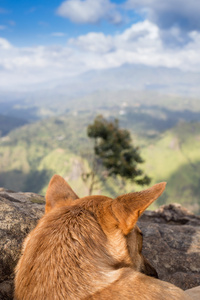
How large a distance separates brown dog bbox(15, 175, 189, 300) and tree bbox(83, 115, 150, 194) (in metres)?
19.3

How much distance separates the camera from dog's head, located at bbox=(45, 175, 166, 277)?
2123 millimetres

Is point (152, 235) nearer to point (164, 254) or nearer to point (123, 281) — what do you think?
point (164, 254)

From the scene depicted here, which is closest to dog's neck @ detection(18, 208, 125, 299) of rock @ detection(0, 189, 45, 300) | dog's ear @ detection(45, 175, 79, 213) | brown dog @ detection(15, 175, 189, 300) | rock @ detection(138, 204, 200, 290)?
brown dog @ detection(15, 175, 189, 300)

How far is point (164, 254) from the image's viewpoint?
4812 mm

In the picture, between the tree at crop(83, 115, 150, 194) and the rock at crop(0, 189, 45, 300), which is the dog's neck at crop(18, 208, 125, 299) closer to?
the rock at crop(0, 189, 45, 300)

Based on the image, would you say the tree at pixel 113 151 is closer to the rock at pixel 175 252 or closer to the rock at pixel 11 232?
the rock at pixel 175 252

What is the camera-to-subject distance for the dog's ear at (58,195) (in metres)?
3.10

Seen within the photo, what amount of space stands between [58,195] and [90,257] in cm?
124

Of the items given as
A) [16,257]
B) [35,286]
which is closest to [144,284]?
[35,286]

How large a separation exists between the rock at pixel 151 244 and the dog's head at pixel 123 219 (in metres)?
1.68

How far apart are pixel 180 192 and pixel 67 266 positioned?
168 m

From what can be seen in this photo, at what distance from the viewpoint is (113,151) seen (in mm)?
22328

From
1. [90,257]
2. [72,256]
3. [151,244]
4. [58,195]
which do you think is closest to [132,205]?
[90,257]

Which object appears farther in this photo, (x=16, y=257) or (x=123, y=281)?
(x=16, y=257)
